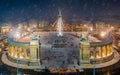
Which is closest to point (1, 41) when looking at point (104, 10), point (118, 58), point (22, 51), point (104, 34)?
point (22, 51)

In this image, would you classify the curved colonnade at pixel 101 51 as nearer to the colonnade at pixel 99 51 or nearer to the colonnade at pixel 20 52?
the colonnade at pixel 99 51

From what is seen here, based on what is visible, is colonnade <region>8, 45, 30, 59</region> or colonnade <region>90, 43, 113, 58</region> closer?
colonnade <region>90, 43, 113, 58</region>

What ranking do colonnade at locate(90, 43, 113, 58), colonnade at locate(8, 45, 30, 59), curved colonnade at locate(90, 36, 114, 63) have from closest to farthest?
curved colonnade at locate(90, 36, 114, 63) → colonnade at locate(90, 43, 113, 58) → colonnade at locate(8, 45, 30, 59)

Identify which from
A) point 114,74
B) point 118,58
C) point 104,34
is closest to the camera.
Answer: point 114,74

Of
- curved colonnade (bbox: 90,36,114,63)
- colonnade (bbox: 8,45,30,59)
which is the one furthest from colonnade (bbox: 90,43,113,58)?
colonnade (bbox: 8,45,30,59)

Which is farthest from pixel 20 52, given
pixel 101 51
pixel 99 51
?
pixel 101 51

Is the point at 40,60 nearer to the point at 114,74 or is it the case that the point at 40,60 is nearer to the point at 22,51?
the point at 22,51

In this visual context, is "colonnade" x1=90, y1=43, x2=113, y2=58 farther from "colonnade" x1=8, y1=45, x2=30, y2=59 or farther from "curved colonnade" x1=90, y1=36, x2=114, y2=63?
"colonnade" x1=8, y1=45, x2=30, y2=59

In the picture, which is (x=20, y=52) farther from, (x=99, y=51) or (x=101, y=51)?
(x=101, y=51)

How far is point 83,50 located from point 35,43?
9.03 meters

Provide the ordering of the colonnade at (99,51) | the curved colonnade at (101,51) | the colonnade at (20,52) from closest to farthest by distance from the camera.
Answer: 1. the curved colonnade at (101,51)
2. the colonnade at (99,51)
3. the colonnade at (20,52)

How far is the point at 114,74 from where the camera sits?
4978 cm

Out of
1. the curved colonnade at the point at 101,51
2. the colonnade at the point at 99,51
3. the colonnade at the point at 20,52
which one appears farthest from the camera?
the colonnade at the point at 20,52

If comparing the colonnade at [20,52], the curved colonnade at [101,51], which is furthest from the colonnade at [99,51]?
the colonnade at [20,52]
